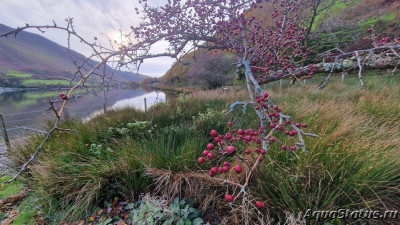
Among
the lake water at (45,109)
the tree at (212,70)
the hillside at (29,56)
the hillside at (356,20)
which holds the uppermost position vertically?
the hillside at (29,56)

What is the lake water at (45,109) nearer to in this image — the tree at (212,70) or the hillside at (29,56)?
the tree at (212,70)

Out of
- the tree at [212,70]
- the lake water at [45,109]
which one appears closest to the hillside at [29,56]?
the lake water at [45,109]

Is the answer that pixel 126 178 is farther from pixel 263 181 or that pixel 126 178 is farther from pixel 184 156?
pixel 263 181

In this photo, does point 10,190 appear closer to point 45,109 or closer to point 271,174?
point 45,109

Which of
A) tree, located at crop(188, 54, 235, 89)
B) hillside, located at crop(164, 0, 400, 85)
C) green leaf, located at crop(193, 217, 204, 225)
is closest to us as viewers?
green leaf, located at crop(193, 217, 204, 225)

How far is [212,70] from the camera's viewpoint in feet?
63.3

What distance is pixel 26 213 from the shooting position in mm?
1938

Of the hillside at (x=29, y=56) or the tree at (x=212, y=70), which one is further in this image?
the hillside at (x=29, y=56)

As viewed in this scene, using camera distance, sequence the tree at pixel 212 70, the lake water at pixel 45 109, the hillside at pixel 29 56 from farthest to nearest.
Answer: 1. the hillside at pixel 29 56
2. the tree at pixel 212 70
3. the lake water at pixel 45 109

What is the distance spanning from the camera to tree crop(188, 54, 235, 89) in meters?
18.9

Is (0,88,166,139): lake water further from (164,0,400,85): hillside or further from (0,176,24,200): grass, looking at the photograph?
(164,0,400,85): hillside

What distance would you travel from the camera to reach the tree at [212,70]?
18.9m

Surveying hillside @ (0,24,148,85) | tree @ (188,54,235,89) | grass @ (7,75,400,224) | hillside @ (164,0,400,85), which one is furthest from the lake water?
hillside @ (0,24,148,85)

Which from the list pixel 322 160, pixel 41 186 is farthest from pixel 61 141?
pixel 322 160
